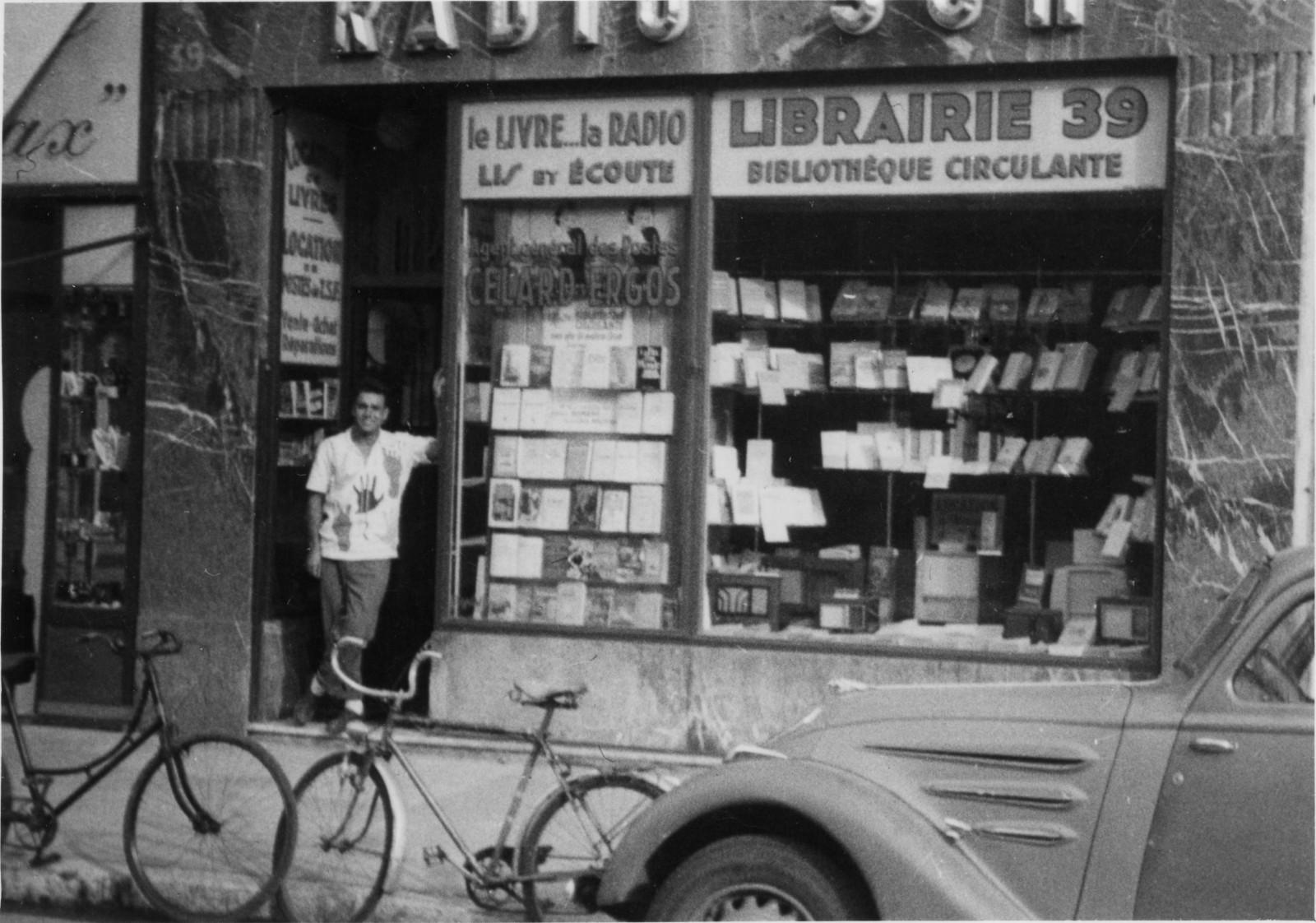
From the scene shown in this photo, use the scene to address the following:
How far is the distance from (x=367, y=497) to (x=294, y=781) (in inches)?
68.6

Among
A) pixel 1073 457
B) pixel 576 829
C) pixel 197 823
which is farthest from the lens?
pixel 1073 457

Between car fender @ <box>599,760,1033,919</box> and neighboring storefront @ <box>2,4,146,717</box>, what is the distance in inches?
241

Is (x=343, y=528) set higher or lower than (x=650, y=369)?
lower

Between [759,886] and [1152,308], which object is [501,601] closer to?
[1152,308]

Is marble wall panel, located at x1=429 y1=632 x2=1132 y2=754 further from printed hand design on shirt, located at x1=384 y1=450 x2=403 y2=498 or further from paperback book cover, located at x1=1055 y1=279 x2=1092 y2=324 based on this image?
paperback book cover, located at x1=1055 y1=279 x2=1092 y2=324

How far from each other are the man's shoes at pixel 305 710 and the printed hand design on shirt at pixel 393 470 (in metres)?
1.28

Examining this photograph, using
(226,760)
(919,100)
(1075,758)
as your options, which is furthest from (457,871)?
(919,100)

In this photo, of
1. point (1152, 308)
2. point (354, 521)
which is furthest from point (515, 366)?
point (1152, 308)

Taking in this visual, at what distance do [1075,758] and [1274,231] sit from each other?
4470 millimetres

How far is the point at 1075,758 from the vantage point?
205 inches

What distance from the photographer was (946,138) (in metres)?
9.53

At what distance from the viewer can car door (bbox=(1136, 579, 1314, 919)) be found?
15.9ft

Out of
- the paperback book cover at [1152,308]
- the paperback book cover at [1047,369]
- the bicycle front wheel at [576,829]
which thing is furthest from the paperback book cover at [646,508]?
the bicycle front wheel at [576,829]

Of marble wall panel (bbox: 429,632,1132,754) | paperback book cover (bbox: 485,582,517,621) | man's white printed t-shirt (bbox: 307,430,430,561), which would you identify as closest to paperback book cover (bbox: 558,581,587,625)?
marble wall panel (bbox: 429,632,1132,754)
